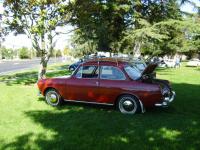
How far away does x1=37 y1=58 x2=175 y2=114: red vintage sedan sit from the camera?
385 inches

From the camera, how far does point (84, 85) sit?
34.9 feet

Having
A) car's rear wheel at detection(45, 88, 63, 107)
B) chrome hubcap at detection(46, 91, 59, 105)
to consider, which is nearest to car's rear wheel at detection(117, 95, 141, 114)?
car's rear wheel at detection(45, 88, 63, 107)

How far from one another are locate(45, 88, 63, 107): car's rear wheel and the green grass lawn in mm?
201

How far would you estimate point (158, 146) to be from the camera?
6.85 meters

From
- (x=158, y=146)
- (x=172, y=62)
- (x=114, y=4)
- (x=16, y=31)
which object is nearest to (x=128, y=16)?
(x=114, y=4)

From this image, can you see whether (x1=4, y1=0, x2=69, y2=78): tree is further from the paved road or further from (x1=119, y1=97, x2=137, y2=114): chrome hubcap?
the paved road

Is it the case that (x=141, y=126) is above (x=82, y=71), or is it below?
below

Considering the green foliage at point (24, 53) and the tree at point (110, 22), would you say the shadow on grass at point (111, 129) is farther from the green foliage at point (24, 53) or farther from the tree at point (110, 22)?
the green foliage at point (24, 53)

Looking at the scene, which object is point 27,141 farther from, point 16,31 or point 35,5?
point 16,31

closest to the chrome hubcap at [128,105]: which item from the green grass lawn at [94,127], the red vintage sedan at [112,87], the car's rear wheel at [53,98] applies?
the red vintage sedan at [112,87]

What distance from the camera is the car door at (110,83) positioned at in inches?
400

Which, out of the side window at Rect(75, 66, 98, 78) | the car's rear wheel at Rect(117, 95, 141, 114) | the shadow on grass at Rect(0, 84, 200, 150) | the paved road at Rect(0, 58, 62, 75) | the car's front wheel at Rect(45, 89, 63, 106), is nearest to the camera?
the shadow on grass at Rect(0, 84, 200, 150)

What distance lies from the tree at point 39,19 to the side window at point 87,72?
582cm

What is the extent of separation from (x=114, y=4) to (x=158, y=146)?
25.5m
